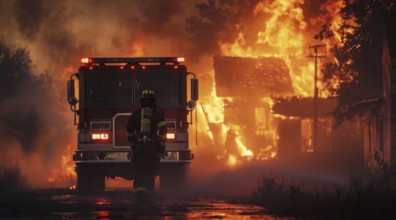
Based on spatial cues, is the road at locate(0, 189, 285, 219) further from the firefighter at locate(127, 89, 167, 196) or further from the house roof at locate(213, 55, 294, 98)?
the house roof at locate(213, 55, 294, 98)

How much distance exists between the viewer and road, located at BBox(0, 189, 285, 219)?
16094mm

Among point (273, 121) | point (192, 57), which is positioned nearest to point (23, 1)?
point (192, 57)

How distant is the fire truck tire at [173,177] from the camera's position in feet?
82.0

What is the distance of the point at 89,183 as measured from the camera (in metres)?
25.6

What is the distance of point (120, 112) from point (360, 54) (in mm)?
22652

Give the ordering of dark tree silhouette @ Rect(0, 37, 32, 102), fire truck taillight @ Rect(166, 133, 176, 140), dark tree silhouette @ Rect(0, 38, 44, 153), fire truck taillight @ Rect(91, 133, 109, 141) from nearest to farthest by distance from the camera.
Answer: fire truck taillight @ Rect(166, 133, 176, 140), fire truck taillight @ Rect(91, 133, 109, 141), dark tree silhouette @ Rect(0, 38, 44, 153), dark tree silhouette @ Rect(0, 37, 32, 102)

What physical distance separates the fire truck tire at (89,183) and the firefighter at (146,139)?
541cm

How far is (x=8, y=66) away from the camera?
269ft

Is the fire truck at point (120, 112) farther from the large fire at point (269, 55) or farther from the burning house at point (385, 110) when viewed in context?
the large fire at point (269, 55)

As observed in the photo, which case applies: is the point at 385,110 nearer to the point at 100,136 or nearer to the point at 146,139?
the point at 100,136

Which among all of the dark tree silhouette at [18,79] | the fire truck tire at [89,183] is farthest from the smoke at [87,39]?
the fire truck tire at [89,183]

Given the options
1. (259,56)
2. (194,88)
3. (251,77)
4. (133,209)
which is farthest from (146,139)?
(259,56)

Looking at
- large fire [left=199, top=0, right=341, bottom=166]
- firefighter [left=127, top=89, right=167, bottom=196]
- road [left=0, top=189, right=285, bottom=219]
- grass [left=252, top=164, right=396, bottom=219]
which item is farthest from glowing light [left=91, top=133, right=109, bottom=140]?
large fire [left=199, top=0, right=341, bottom=166]

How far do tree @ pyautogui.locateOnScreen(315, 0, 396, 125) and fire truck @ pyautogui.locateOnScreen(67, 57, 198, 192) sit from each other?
66.1ft
